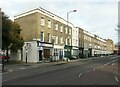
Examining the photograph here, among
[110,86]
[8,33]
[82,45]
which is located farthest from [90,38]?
[110,86]

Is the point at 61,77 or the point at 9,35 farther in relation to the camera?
the point at 9,35

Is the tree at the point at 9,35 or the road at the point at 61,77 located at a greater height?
the tree at the point at 9,35

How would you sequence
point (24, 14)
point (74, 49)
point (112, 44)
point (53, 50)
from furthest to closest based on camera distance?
1. point (112, 44)
2. point (74, 49)
3. point (53, 50)
4. point (24, 14)

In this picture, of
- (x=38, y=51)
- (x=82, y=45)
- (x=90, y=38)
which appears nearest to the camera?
(x=38, y=51)

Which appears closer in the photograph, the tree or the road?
the road

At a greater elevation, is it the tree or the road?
the tree

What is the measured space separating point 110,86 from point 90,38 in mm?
94177

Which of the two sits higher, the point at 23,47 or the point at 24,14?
the point at 24,14

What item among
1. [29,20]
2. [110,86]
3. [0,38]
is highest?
[29,20]

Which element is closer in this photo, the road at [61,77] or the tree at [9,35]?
the road at [61,77]

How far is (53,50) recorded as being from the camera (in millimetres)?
60000

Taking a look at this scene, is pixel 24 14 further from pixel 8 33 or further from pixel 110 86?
pixel 110 86

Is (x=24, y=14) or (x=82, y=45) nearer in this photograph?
(x=24, y=14)

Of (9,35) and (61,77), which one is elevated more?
(9,35)
